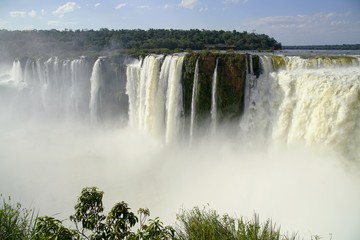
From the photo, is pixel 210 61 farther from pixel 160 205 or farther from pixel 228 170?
pixel 160 205

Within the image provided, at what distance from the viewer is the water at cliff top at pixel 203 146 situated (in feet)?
43.0

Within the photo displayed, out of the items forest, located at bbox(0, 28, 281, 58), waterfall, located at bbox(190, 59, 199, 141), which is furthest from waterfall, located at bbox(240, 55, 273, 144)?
forest, located at bbox(0, 28, 281, 58)

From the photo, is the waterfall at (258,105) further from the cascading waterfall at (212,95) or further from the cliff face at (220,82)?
the cliff face at (220,82)

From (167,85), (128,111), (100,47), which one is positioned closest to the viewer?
(167,85)

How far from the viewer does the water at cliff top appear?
13.1 metres

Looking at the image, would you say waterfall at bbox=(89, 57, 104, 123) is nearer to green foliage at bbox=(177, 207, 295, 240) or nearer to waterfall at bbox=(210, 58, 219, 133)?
waterfall at bbox=(210, 58, 219, 133)

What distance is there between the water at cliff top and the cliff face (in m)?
0.12

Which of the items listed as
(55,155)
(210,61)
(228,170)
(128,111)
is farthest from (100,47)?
(228,170)

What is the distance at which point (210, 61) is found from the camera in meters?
18.7

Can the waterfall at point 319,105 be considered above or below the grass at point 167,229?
above

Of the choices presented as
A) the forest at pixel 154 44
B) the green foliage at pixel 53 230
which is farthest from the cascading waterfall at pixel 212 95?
the green foliage at pixel 53 230

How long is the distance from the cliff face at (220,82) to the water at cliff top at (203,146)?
0.40 ft

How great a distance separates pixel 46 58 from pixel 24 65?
Answer: 130 inches

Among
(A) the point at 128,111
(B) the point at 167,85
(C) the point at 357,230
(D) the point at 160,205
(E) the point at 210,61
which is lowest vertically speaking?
(D) the point at 160,205
